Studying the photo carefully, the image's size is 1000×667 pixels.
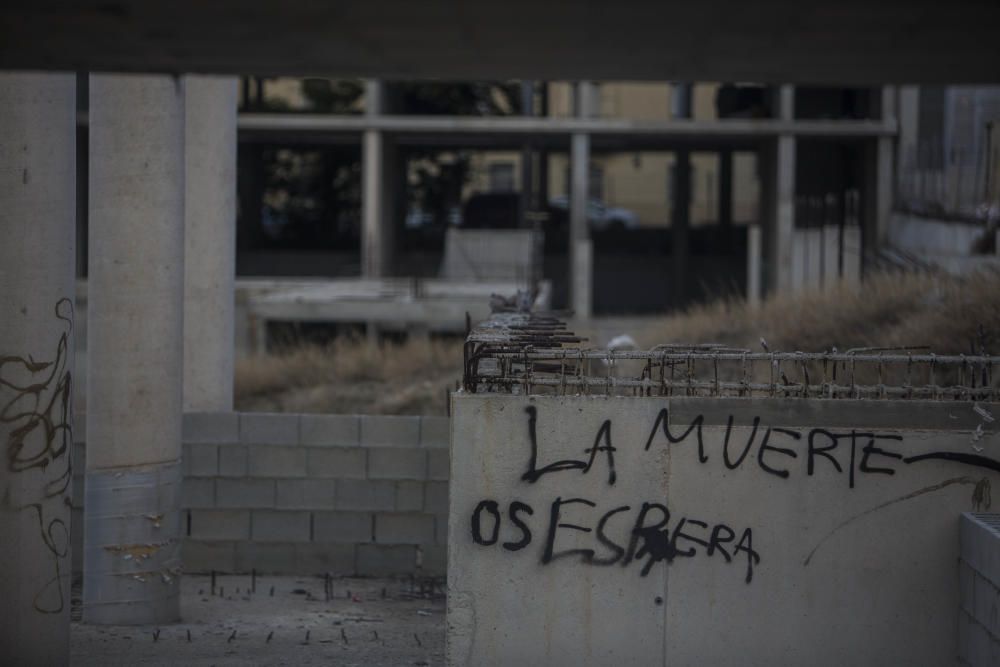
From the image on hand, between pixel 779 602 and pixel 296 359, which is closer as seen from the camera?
pixel 779 602

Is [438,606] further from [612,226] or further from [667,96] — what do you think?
[667,96]

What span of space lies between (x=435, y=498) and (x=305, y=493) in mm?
1193

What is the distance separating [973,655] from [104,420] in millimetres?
6437

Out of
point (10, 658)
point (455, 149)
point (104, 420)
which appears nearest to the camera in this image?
point (10, 658)

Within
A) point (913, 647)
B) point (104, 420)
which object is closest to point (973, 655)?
point (913, 647)

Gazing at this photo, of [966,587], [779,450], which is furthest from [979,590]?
[779,450]

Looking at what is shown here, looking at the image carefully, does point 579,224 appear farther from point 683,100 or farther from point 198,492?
point 198,492

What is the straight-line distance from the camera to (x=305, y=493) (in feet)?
41.6

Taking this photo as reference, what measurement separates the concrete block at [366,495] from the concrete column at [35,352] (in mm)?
4184

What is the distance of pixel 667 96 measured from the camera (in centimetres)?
4700

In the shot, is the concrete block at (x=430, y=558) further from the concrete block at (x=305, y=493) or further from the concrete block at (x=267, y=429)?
the concrete block at (x=267, y=429)

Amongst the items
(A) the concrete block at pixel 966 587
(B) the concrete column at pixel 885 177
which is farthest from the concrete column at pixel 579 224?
(A) the concrete block at pixel 966 587

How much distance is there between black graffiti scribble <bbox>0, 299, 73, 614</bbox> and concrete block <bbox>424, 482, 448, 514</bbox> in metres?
4.38

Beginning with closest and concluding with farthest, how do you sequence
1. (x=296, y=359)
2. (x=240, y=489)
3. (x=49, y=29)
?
(x=49, y=29) → (x=240, y=489) → (x=296, y=359)
